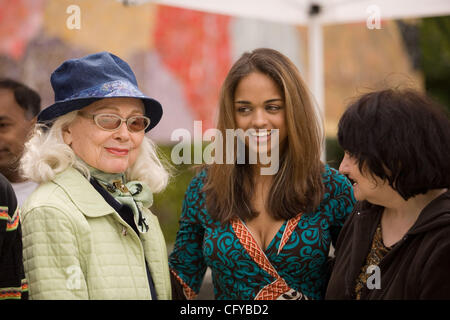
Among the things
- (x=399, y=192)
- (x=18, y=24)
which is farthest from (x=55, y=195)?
(x=18, y=24)

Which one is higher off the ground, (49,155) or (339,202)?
(49,155)

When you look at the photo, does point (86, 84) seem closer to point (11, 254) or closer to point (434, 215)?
point (11, 254)

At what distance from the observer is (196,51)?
7.41 m

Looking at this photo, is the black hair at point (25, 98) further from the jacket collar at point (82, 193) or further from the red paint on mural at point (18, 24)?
the red paint on mural at point (18, 24)

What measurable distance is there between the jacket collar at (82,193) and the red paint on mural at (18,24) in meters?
4.47

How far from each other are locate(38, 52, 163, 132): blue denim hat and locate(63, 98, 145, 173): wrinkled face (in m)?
0.06

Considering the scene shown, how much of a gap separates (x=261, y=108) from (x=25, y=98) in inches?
66.3

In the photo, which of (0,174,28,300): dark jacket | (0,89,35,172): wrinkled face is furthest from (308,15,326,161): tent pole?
(0,174,28,300): dark jacket

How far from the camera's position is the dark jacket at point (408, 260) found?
5.64ft

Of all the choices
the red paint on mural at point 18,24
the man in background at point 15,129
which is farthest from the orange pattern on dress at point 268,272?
the red paint on mural at point 18,24

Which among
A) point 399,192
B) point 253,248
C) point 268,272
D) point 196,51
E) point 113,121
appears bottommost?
point 268,272

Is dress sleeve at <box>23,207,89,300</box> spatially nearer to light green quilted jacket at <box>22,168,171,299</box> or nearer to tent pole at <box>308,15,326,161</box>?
light green quilted jacket at <box>22,168,171,299</box>
